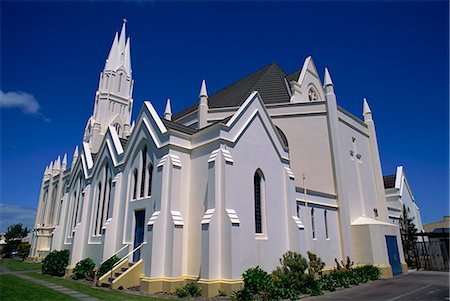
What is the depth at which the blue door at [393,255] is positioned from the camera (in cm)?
2391

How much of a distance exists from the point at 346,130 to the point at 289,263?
16.7m

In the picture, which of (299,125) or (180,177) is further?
(299,125)

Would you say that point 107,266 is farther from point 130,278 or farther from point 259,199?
point 259,199

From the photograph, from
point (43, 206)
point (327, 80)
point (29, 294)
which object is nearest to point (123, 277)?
point (29, 294)

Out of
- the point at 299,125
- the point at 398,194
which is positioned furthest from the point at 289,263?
the point at 398,194

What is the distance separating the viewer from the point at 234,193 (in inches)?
595

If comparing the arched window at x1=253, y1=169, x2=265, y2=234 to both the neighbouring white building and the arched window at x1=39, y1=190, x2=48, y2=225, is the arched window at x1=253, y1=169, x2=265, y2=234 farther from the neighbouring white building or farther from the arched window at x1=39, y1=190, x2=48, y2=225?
the arched window at x1=39, y1=190, x2=48, y2=225

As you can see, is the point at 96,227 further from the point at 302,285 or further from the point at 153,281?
the point at 302,285

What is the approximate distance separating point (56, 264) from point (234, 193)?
16.9 metres

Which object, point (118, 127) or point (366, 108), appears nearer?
point (366, 108)

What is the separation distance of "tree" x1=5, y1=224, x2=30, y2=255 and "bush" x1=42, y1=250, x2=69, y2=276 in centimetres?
3598

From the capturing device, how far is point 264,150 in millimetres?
17984

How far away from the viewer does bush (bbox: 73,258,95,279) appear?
19531mm

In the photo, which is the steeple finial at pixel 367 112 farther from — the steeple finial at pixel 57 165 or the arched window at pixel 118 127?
the steeple finial at pixel 57 165
